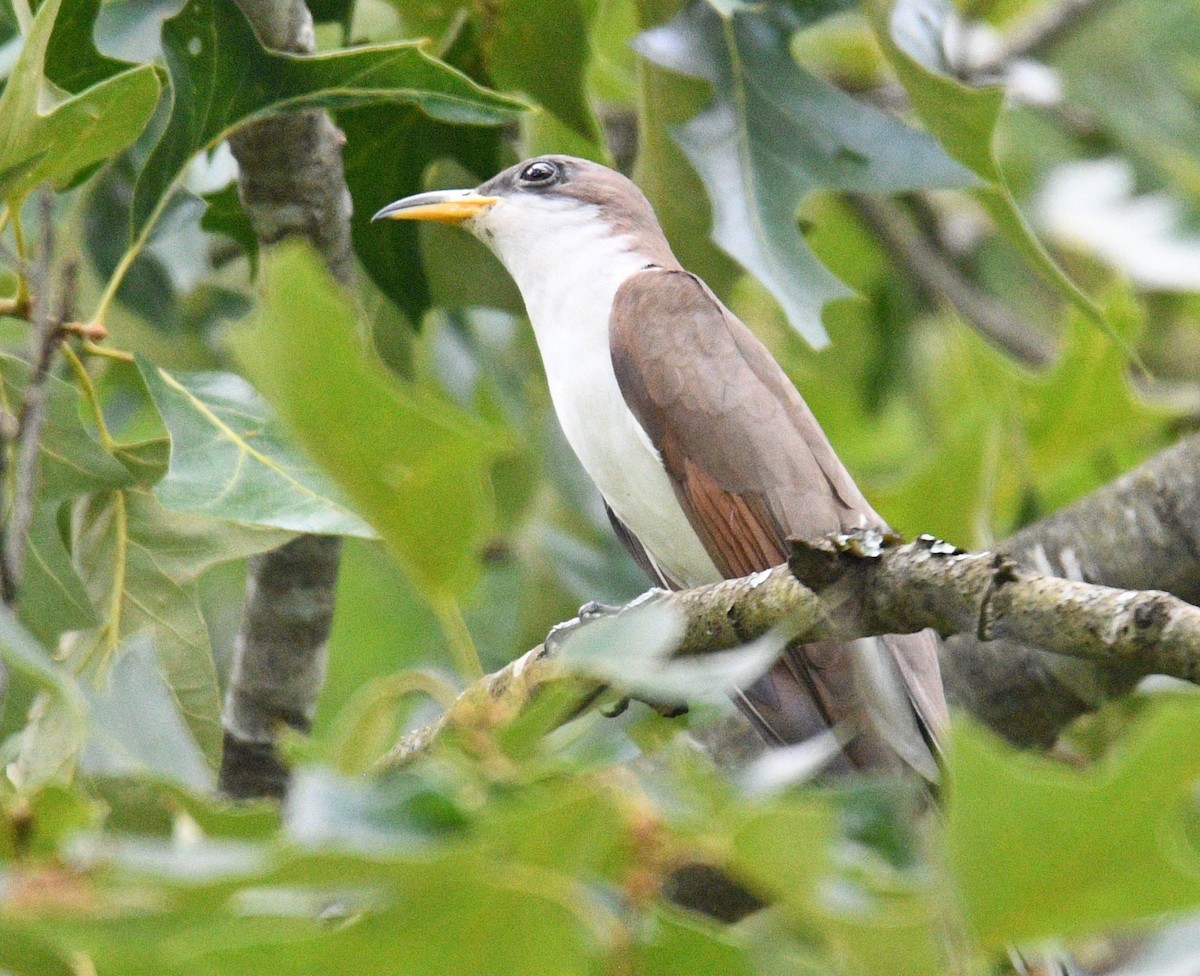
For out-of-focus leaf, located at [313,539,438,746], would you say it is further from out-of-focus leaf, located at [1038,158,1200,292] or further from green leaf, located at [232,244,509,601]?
green leaf, located at [232,244,509,601]

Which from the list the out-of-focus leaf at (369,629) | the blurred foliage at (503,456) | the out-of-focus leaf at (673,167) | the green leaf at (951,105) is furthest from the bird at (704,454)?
the out-of-focus leaf at (369,629)

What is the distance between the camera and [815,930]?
1.57 m

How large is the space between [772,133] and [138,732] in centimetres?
272

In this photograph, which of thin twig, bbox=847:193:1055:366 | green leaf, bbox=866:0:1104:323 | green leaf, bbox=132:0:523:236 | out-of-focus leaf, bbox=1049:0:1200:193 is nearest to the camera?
green leaf, bbox=132:0:523:236

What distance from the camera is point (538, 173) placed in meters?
4.48

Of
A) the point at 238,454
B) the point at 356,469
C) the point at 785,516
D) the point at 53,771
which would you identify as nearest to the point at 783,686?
the point at 785,516

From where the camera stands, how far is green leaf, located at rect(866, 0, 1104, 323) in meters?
3.48

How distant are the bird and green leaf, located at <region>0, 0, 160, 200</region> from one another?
1028 mm

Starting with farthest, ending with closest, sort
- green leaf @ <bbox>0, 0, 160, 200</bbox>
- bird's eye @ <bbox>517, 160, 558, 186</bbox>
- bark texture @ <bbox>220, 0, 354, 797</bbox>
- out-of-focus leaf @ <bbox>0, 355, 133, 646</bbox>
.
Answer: bird's eye @ <bbox>517, 160, 558, 186</bbox>, bark texture @ <bbox>220, 0, 354, 797</bbox>, out-of-focus leaf @ <bbox>0, 355, 133, 646</bbox>, green leaf @ <bbox>0, 0, 160, 200</bbox>

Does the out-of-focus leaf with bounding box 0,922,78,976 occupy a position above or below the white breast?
above

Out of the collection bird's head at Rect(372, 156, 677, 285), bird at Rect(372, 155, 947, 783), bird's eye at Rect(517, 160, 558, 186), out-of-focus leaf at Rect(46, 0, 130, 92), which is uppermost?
out-of-focus leaf at Rect(46, 0, 130, 92)

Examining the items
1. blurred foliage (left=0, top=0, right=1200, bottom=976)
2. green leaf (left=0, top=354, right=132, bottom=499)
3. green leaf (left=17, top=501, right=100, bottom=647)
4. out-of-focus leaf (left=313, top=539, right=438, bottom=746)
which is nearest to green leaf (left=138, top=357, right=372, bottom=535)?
blurred foliage (left=0, top=0, right=1200, bottom=976)

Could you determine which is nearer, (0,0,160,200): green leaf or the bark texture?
(0,0,160,200): green leaf

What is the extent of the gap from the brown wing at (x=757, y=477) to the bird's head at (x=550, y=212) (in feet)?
1.43
